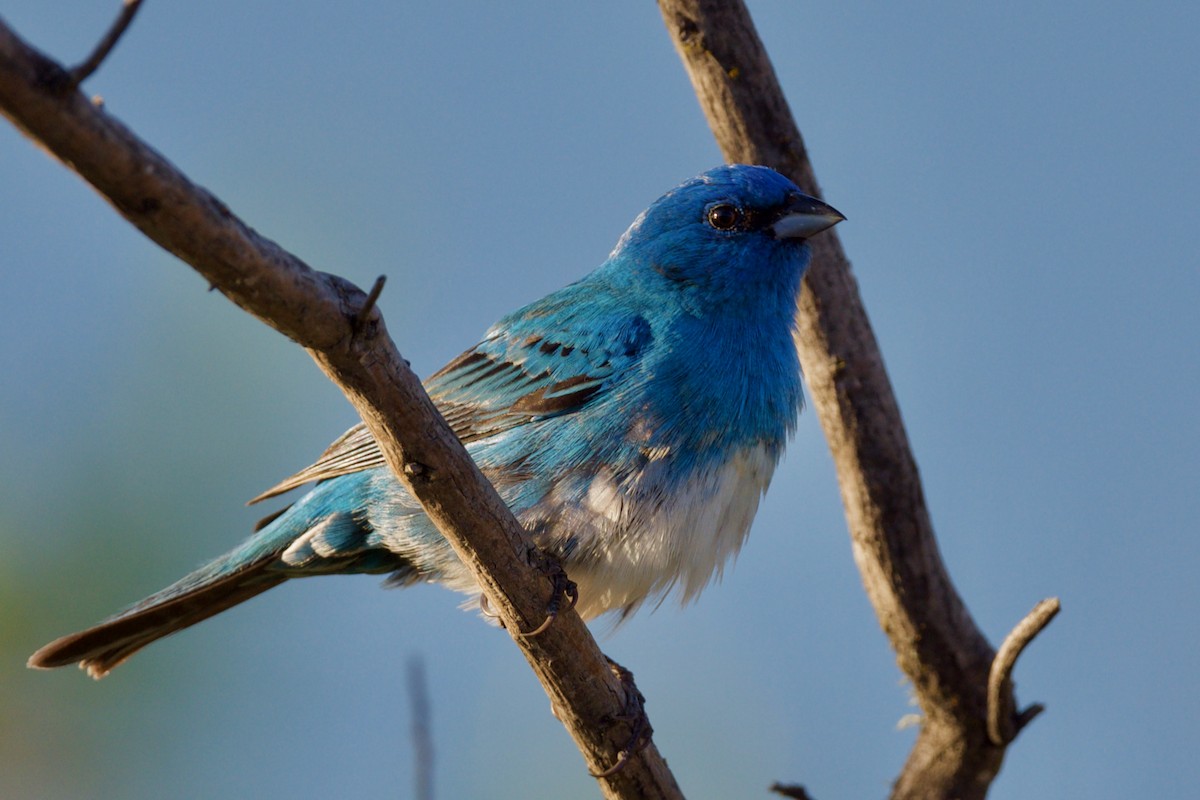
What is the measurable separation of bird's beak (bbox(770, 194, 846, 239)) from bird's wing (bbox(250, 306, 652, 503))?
2.43ft

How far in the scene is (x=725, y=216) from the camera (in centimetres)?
505

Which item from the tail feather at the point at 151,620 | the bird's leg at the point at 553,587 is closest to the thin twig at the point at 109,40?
the bird's leg at the point at 553,587

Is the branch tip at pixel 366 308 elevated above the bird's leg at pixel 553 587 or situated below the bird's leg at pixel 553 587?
above

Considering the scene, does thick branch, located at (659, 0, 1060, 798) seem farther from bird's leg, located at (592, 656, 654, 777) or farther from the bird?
bird's leg, located at (592, 656, 654, 777)

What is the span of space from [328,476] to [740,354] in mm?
1631

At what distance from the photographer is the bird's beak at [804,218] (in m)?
4.92

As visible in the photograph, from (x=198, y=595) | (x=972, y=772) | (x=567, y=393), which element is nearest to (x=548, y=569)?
(x=567, y=393)

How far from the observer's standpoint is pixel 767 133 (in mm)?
5430

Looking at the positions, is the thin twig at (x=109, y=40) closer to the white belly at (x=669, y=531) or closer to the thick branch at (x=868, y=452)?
the white belly at (x=669, y=531)

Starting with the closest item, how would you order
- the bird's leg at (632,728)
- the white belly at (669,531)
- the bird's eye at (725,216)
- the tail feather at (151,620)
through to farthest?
the bird's leg at (632,728) < the white belly at (669,531) < the tail feather at (151,620) < the bird's eye at (725,216)

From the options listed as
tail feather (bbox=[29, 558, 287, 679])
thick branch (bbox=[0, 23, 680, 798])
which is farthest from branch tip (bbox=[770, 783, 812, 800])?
tail feather (bbox=[29, 558, 287, 679])

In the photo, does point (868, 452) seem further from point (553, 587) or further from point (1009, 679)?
point (553, 587)

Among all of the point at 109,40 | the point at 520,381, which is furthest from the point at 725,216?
the point at 109,40

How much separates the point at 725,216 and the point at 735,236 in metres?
0.11
